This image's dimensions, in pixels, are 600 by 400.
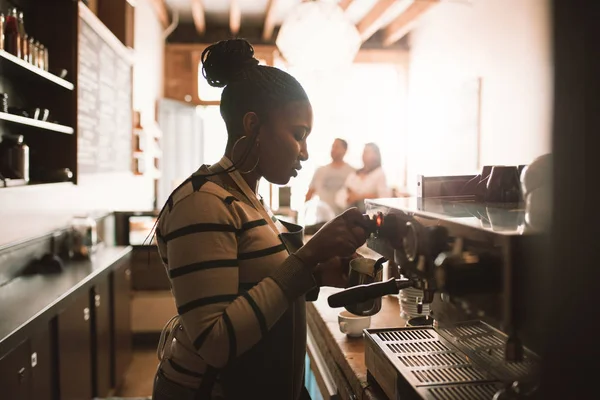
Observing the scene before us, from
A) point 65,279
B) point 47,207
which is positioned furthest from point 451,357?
point 47,207

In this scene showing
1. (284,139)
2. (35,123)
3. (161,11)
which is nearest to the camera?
(284,139)

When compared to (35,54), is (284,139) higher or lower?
lower

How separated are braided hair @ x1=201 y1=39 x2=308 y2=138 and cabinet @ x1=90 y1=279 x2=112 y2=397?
173 centimetres

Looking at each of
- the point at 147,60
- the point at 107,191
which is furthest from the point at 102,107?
the point at 147,60

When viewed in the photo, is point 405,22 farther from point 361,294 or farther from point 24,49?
point 361,294

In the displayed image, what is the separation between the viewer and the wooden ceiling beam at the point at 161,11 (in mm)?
5804

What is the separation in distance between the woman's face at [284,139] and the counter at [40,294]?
0.95 meters

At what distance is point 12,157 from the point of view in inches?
82.3

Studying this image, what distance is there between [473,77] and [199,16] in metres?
3.12

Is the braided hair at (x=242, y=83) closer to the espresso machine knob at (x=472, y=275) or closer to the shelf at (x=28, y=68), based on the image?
the espresso machine knob at (x=472, y=275)

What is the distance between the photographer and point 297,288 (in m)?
0.93

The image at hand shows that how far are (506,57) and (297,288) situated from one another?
437 centimetres

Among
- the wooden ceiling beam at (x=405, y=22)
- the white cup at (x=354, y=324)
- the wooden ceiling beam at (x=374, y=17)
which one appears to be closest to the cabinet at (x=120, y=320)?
the white cup at (x=354, y=324)

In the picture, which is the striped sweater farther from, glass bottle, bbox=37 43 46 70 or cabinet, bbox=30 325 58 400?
glass bottle, bbox=37 43 46 70
